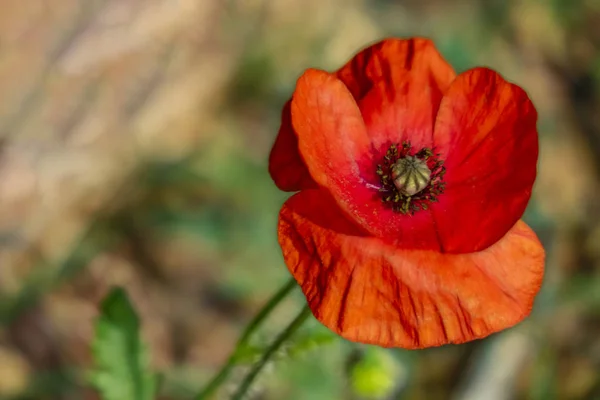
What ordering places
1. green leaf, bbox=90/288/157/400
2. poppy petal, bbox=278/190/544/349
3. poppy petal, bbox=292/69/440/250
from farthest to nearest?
green leaf, bbox=90/288/157/400 → poppy petal, bbox=292/69/440/250 → poppy petal, bbox=278/190/544/349

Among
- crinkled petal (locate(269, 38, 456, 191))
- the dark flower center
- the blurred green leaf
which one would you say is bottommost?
the blurred green leaf

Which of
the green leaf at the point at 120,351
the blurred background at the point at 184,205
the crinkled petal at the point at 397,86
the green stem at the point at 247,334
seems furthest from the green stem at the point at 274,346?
the blurred background at the point at 184,205

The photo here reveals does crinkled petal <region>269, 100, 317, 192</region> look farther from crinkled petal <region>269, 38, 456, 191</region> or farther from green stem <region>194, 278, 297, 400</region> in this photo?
green stem <region>194, 278, 297, 400</region>

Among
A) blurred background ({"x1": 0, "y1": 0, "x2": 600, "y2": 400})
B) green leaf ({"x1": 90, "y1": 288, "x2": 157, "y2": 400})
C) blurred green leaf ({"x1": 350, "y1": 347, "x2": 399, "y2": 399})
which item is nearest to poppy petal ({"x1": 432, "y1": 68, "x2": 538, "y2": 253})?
blurred green leaf ({"x1": 350, "y1": 347, "x2": 399, "y2": 399})

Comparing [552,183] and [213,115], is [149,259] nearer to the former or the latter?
[213,115]

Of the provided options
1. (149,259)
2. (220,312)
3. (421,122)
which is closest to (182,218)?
(149,259)

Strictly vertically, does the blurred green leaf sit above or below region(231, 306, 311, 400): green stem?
below

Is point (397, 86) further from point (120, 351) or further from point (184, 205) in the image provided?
point (184, 205)
